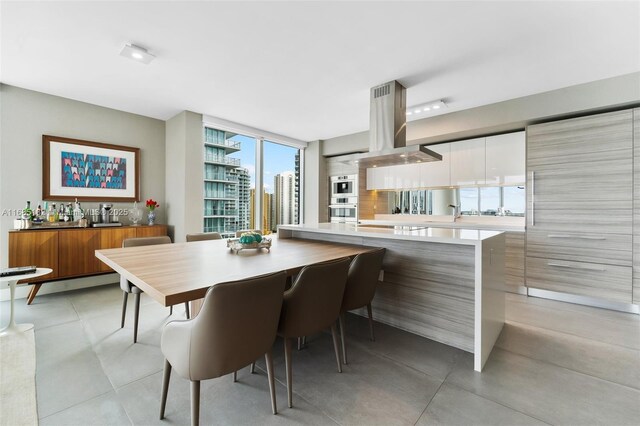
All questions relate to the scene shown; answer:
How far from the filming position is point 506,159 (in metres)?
3.86

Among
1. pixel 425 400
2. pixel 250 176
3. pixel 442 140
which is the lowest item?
pixel 425 400

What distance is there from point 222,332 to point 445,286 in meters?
1.81

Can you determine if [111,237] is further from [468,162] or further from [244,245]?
[468,162]

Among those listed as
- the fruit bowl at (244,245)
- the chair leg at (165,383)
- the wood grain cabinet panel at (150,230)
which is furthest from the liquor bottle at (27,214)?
the chair leg at (165,383)

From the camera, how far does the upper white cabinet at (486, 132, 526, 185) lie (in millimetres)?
3740

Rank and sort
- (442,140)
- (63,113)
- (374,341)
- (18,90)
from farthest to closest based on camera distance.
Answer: (442,140), (63,113), (18,90), (374,341)

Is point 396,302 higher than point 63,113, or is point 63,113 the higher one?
point 63,113

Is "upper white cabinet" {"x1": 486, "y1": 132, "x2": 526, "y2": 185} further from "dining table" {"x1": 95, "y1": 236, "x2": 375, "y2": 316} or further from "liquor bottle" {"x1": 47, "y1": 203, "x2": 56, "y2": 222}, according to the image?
"liquor bottle" {"x1": 47, "y1": 203, "x2": 56, "y2": 222}

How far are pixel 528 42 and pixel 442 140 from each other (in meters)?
2.13

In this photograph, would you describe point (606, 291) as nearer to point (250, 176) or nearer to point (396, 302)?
point (396, 302)

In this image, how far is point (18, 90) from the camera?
334 centimetres

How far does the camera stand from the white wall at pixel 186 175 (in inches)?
162

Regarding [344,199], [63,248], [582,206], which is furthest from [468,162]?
[63,248]

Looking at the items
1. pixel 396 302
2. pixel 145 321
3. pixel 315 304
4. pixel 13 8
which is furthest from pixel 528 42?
pixel 145 321
